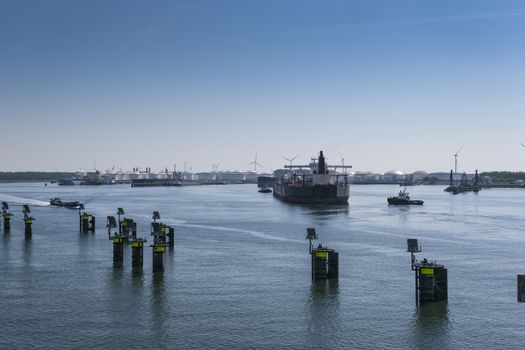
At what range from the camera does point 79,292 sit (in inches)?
1502

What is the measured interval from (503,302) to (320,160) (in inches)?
4579

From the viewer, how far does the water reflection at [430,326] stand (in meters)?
28.6

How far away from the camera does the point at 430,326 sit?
3108 cm

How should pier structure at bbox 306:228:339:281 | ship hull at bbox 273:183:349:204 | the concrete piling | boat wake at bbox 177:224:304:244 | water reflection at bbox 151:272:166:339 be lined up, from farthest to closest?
ship hull at bbox 273:183:349:204
boat wake at bbox 177:224:304:244
the concrete piling
pier structure at bbox 306:228:339:281
water reflection at bbox 151:272:166:339

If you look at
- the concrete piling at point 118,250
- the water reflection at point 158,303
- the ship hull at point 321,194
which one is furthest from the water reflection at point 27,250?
the ship hull at point 321,194

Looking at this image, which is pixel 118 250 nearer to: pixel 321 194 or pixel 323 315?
pixel 323 315

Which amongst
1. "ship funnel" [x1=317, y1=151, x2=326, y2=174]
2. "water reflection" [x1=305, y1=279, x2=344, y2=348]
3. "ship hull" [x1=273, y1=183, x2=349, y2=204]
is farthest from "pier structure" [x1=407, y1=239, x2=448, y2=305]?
"ship funnel" [x1=317, y1=151, x2=326, y2=174]

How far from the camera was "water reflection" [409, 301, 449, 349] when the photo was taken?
28.6 metres

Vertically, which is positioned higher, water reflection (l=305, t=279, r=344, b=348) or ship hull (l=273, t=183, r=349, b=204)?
ship hull (l=273, t=183, r=349, b=204)

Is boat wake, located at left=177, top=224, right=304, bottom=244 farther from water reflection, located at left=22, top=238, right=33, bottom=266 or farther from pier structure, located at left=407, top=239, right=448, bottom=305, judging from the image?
pier structure, located at left=407, top=239, right=448, bottom=305

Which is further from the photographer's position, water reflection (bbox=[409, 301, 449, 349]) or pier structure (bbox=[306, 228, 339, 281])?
pier structure (bbox=[306, 228, 339, 281])

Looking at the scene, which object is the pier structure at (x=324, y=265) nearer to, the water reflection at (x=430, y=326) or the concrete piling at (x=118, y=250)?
the water reflection at (x=430, y=326)

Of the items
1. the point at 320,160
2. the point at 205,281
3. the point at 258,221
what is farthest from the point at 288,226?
the point at 320,160

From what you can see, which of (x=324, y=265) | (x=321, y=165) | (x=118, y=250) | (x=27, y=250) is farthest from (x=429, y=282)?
(x=321, y=165)
